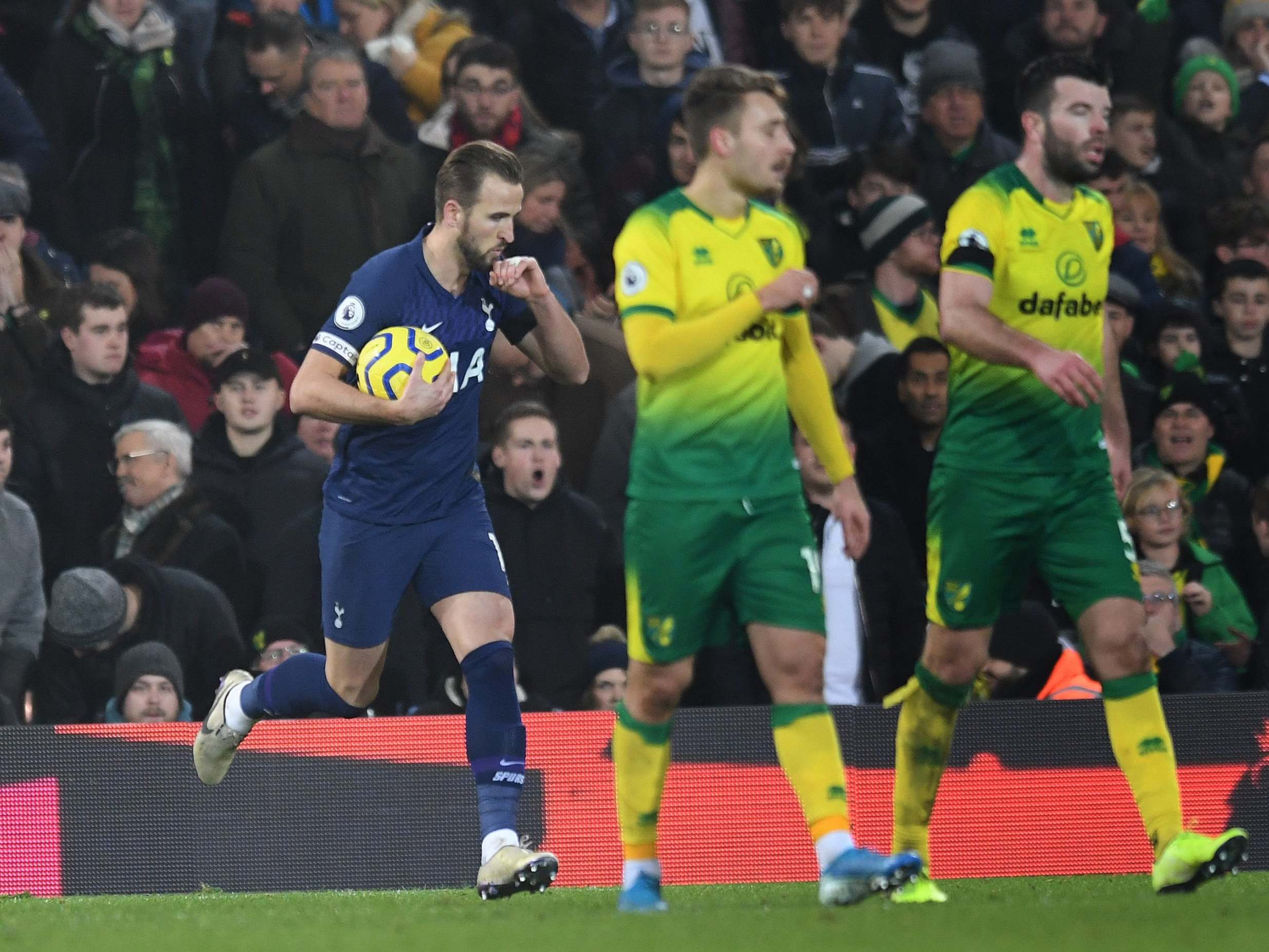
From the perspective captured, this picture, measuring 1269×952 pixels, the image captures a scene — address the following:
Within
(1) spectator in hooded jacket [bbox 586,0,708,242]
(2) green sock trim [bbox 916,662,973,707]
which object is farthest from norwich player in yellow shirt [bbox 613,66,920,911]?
(1) spectator in hooded jacket [bbox 586,0,708,242]

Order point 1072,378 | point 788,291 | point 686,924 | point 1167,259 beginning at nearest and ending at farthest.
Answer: point 686,924 < point 788,291 < point 1072,378 < point 1167,259

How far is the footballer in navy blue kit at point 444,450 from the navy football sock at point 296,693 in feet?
0.46

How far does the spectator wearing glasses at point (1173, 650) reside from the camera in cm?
848

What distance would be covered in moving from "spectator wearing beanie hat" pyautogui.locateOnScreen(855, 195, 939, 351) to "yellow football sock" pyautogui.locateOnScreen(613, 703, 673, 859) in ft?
14.5

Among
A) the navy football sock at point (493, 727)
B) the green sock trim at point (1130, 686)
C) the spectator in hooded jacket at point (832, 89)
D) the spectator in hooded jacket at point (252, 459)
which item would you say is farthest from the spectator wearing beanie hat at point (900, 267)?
the navy football sock at point (493, 727)

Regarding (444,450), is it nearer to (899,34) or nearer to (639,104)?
(639,104)

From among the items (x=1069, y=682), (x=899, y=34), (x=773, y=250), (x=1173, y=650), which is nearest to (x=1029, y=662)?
(x=1069, y=682)

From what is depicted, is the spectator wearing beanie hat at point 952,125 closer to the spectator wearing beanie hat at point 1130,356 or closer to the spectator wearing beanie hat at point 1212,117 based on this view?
the spectator wearing beanie hat at point 1130,356

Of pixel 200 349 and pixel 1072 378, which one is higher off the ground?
pixel 1072 378

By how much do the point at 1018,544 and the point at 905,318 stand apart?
3945 mm

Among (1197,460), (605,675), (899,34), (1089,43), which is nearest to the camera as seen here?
(605,675)

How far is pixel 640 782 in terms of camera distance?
6219 millimetres

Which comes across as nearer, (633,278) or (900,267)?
(633,278)

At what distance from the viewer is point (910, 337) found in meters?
10.3
